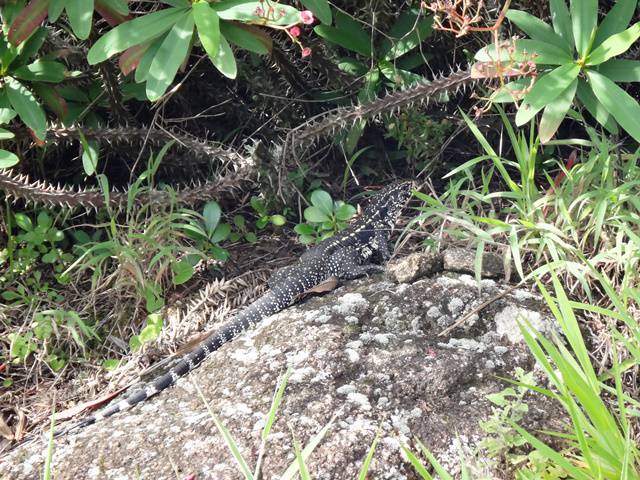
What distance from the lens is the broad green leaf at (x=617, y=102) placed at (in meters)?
3.19

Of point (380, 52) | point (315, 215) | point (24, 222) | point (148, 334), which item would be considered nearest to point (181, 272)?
point (148, 334)

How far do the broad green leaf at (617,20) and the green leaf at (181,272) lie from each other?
2585 millimetres

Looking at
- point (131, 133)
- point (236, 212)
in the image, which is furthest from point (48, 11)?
point (236, 212)

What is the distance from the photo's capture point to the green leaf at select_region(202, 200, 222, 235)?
4367 mm

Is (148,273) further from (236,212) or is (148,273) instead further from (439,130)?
(439,130)

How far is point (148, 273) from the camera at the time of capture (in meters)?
4.04

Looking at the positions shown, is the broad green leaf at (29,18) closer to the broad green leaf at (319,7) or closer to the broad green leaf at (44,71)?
the broad green leaf at (44,71)

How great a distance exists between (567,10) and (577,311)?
1554 mm

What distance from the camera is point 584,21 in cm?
338

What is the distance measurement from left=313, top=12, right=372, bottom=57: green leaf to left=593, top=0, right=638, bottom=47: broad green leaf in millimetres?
1356

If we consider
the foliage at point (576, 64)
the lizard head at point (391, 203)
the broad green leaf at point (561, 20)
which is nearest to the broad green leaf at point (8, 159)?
the lizard head at point (391, 203)

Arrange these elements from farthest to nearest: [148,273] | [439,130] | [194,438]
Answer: [439,130]
[148,273]
[194,438]

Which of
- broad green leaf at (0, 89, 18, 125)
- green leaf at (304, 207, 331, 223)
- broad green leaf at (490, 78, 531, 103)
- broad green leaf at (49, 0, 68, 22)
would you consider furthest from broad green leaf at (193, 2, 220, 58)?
green leaf at (304, 207, 331, 223)

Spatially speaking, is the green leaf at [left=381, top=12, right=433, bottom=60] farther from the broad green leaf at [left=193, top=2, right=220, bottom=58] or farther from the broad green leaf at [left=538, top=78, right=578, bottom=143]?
the broad green leaf at [left=193, top=2, right=220, bottom=58]
